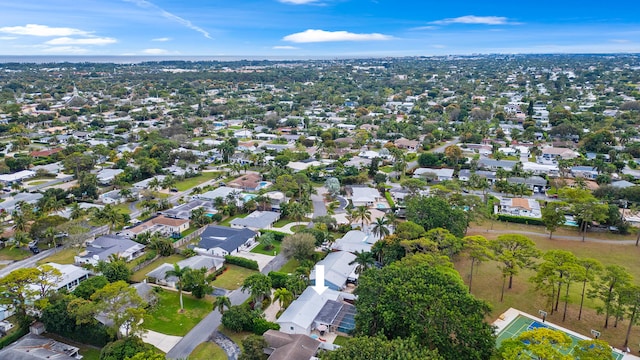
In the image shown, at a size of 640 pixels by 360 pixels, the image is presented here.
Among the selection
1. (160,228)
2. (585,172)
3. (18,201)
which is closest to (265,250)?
(160,228)

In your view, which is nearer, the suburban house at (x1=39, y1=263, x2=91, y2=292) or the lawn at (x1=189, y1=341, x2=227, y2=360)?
the lawn at (x1=189, y1=341, x2=227, y2=360)

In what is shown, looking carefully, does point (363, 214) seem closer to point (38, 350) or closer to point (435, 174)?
point (435, 174)

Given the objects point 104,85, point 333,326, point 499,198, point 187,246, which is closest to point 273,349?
point 333,326

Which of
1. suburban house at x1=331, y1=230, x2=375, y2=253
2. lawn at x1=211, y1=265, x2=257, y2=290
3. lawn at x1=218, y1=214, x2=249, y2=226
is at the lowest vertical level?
lawn at x1=211, y1=265, x2=257, y2=290

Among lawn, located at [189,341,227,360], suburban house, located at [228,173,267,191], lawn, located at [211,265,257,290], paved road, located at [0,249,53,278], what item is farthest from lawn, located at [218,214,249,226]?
lawn, located at [189,341,227,360]

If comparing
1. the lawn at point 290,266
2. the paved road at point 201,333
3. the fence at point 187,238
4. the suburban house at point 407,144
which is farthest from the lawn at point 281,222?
the suburban house at point 407,144

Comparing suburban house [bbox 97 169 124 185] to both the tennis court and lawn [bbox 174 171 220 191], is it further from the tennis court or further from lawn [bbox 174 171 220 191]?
the tennis court

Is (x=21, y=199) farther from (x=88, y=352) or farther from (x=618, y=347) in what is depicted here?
(x=618, y=347)
